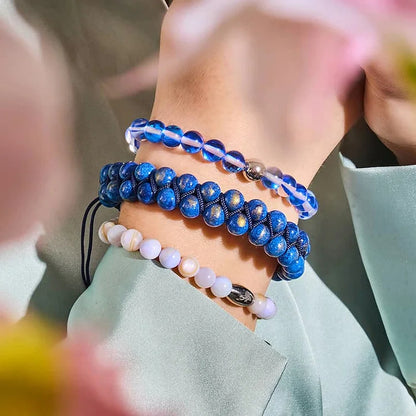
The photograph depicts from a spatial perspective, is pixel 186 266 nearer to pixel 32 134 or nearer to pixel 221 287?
pixel 221 287

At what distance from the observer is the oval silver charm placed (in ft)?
1.12

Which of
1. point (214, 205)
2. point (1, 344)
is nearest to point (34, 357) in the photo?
point (1, 344)

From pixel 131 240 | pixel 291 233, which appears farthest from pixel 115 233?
pixel 291 233

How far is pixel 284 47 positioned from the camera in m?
0.33

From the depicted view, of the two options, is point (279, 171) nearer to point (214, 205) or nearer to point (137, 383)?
point (214, 205)

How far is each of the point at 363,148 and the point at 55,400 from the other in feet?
0.96

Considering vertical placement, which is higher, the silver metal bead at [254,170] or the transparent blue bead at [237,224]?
the silver metal bead at [254,170]

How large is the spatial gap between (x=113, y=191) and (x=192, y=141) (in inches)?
2.6

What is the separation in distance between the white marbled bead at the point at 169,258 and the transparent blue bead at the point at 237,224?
0.04 meters

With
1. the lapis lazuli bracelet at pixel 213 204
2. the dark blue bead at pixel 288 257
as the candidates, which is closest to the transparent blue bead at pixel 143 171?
the lapis lazuli bracelet at pixel 213 204

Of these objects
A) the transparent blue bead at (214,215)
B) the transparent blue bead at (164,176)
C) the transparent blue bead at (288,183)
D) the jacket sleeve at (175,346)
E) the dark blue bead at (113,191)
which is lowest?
the jacket sleeve at (175,346)

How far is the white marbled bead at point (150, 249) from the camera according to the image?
1.07 feet

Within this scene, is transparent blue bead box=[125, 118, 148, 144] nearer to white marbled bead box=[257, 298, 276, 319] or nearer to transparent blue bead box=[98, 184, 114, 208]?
transparent blue bead box=[98, 184, 114, 208]

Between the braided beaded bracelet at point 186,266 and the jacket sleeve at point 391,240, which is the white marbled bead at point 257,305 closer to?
the braided beaded bracelet at point 186,266
